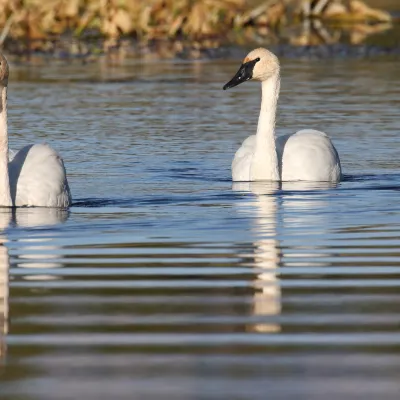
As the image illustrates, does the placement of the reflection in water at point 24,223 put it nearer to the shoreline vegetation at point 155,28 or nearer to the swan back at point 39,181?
the swan back at point 39,181

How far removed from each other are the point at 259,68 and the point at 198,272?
717cm

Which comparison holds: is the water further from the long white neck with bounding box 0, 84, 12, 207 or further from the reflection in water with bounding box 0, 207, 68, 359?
the long white neck with bounding box 0, 84, 12, 207

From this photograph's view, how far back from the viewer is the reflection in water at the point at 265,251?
7.27m

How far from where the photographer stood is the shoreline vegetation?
33.7 meters

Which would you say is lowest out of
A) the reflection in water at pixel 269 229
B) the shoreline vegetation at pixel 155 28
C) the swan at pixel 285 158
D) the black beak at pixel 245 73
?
the reflection in water at pixel 269 229

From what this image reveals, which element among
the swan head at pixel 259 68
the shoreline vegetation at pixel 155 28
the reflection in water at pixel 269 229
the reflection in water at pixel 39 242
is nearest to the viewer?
the reflection in water at pixel 269 229

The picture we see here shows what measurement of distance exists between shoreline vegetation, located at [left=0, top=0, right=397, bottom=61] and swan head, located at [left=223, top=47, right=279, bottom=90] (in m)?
16.2

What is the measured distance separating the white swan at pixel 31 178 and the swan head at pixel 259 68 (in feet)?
12.6

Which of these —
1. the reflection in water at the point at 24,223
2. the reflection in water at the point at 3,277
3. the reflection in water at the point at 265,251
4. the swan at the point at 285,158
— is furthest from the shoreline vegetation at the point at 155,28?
the reflection in water at the point at 3,277

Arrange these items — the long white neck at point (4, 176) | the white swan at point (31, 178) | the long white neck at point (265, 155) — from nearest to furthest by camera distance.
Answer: the long white neck at point (4, 176)
the white swan at point (31, 178)
the long white neck at point (265, 155)

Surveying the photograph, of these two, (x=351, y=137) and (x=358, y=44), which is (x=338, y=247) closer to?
(x=351, y=137)

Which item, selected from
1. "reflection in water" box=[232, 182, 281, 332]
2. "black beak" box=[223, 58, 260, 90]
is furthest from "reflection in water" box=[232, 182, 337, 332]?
"black beak" box=[223, 58, 260, 90]

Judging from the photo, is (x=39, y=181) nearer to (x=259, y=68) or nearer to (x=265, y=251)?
(x=265, y=251)

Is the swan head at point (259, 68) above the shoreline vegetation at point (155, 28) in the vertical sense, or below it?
below
